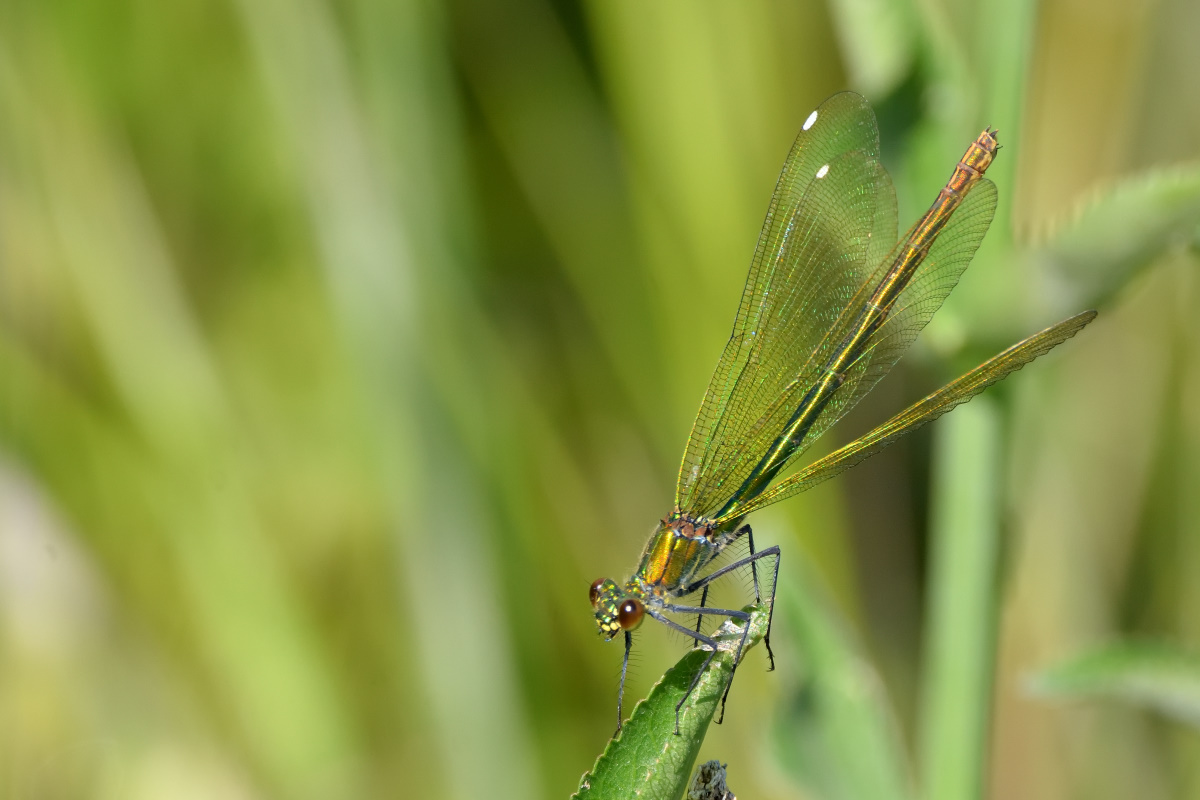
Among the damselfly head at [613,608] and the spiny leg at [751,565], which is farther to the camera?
the damselfly head at [613,608]

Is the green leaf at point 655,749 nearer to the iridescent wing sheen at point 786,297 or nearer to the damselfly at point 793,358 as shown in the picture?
the damselfly at point 793,358

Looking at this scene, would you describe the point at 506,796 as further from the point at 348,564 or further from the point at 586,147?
the point at 586,147

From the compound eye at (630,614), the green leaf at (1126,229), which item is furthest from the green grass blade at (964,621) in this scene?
the compound eye at (630,614)

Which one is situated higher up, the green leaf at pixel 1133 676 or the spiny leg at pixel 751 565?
the spiny leg at pixel 751 565

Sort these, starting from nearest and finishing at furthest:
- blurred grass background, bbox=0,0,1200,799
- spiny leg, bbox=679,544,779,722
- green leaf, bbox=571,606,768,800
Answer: green leaf, bbox=571,606,768,800, spiny leg, bbox=679,544,779,722, blurred grass background, bbox=0,0,1200,799

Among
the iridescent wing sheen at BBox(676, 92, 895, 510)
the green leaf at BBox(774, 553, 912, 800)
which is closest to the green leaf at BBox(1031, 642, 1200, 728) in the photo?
the green leaf at BBox(774, 553, 912, 800)

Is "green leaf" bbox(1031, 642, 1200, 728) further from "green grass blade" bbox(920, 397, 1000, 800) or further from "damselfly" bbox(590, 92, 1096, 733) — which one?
"damselfly" bbox(590, 92, 1096, 733)

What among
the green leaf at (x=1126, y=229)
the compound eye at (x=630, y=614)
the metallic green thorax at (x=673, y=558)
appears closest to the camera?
the green leaf at (x=1126, y=229)
